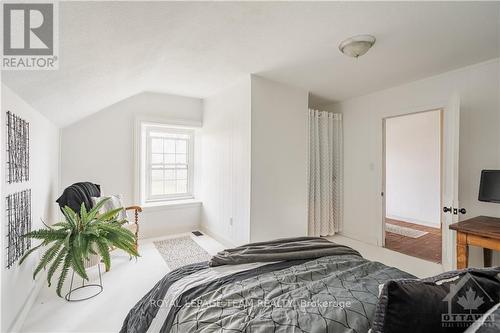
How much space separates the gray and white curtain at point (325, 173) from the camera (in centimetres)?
380

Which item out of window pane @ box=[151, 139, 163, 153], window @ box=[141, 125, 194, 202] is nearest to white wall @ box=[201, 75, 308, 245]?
window @ box=[141, 125, 194, 202]

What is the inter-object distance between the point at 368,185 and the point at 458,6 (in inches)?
101

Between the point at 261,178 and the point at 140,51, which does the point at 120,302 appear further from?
the point at 140,51

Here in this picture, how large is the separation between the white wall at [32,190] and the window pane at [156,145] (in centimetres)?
134

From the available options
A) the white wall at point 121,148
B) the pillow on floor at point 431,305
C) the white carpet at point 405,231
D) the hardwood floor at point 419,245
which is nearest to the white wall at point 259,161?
the white wall at point 121,148

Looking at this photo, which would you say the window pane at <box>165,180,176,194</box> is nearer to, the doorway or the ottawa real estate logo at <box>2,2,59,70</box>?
the ottawa real estate logo at <box>2,2,59,70</box>

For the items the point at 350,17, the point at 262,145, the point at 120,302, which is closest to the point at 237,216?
the point at 262,145

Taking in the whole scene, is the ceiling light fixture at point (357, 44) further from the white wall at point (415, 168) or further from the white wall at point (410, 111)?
the white wall at point (415, 168)

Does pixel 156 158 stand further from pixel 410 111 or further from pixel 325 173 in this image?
pixel 410 111

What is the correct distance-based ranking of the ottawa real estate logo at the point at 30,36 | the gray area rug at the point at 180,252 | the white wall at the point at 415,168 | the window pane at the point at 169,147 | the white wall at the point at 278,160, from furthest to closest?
the white wall at the point at 415,168
the window pane at the point at 169,147
the white wall at the point at 278,160
the gray area rug at the point at 180,252
the ottawa real estate logo at the point at 30,36

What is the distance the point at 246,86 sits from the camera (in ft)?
9.99

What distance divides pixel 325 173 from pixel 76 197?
11.5 ft

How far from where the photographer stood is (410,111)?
3.20 m

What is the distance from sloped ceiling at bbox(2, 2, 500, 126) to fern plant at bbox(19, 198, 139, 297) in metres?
1.03
